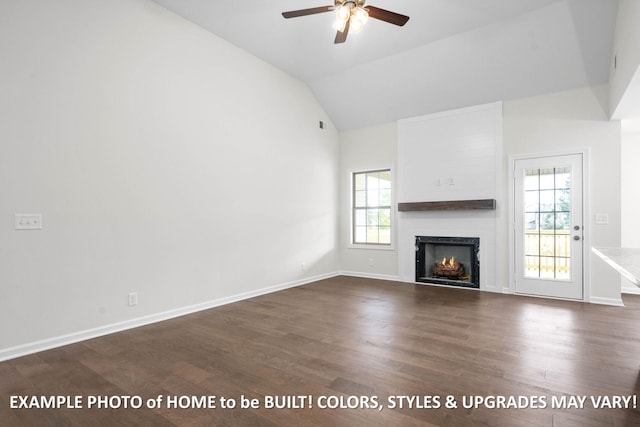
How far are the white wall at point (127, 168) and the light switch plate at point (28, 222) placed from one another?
5 centimetres

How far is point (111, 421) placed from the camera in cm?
188

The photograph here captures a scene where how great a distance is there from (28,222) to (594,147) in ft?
21.7

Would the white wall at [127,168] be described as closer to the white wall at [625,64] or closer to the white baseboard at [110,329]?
the white baseboard at [110,329]

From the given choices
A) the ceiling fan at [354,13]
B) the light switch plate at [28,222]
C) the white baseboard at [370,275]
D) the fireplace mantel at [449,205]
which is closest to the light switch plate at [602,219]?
the fireplace mantel at [449,205]

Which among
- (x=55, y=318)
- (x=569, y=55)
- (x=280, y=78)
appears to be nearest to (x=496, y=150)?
(x=569, y=55)

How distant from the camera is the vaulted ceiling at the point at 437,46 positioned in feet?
12.8

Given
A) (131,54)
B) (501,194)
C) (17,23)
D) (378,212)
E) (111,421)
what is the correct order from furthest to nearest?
1. (378,212)
2. (501,194)
3. (131,54)
4. (17,23)
5. (111,421)

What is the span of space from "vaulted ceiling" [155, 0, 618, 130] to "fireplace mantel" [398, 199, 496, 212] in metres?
1.62

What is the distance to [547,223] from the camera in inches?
192

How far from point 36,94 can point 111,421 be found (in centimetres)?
282

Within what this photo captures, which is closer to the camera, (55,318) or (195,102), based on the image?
(55,318)

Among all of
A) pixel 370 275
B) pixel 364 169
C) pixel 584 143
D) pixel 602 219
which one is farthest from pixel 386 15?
pixel 370 275

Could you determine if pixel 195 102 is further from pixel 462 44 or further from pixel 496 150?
pixel 496 150

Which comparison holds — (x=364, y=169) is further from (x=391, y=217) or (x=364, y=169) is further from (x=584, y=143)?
(x=584, y=143)
